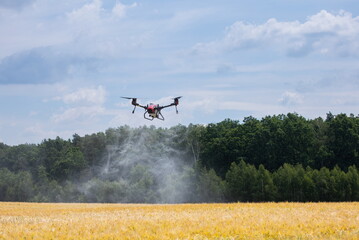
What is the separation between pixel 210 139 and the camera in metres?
106

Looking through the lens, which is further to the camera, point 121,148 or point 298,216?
point 121,148

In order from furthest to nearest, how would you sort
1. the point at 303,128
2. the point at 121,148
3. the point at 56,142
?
the point at 56,142, the point at 121,148, the point at 303,128

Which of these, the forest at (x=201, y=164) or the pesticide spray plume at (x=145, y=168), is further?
the pesticide spray plume at (x=145, y=168)

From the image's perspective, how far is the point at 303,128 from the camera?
97312 mm

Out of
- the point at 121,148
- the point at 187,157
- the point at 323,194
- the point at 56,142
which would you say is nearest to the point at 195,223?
the point at 323,194

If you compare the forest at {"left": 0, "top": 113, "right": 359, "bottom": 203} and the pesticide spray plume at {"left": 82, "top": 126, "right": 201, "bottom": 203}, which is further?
the pesticide spray plume at {"left": 82, "top": 126, "right": 201, "bottom": 203}

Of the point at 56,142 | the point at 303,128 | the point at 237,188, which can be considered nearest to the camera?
the point at 237,188

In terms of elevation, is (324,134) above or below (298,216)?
above

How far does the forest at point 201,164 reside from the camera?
8256 cm

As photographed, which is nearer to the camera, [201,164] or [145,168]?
[201,164]

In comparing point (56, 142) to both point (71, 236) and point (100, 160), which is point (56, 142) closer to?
point (100, 160)

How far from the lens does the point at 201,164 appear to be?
10356 cm

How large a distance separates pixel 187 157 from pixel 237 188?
3588 centimetres

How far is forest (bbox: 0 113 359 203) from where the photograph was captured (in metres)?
82.6
